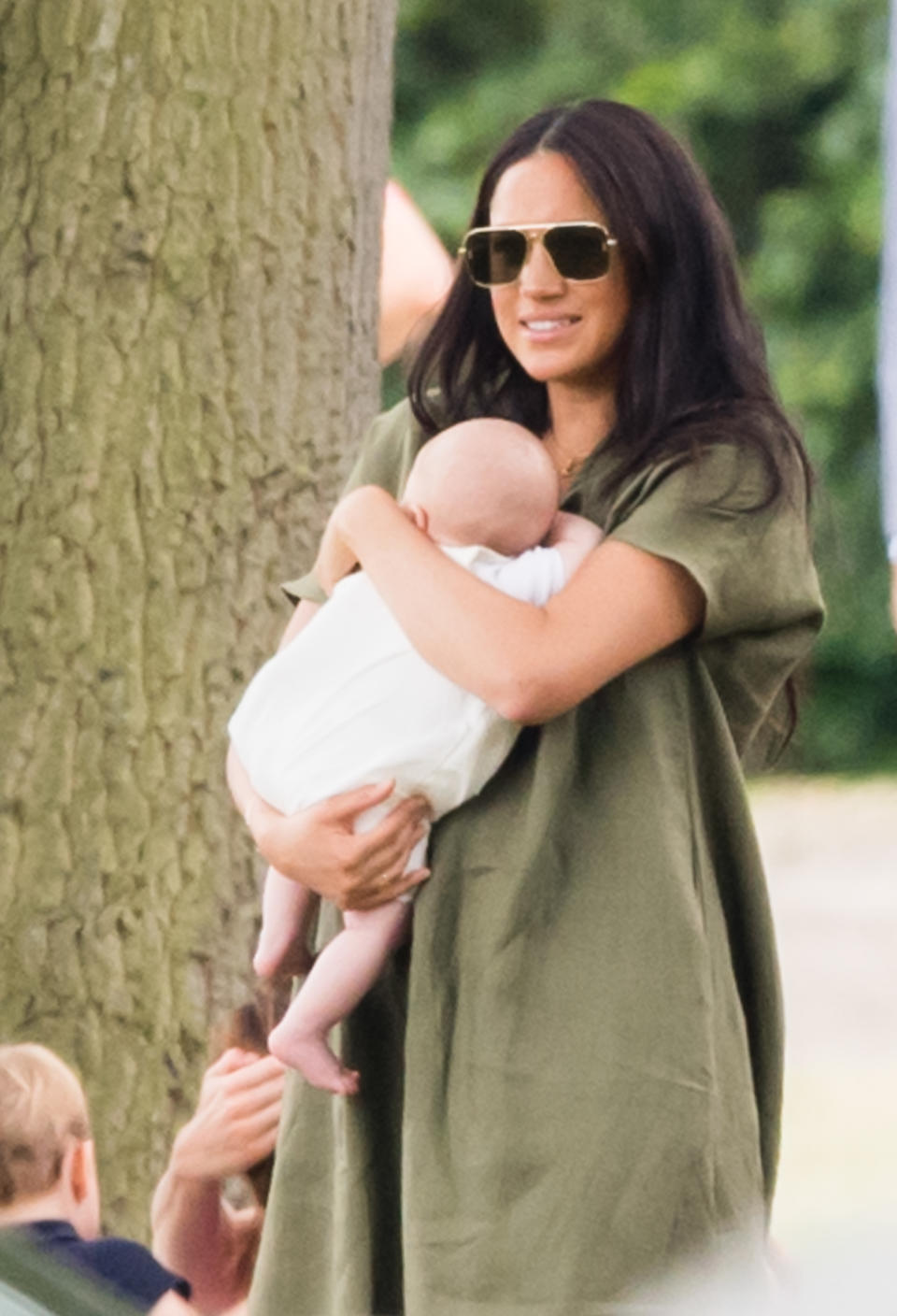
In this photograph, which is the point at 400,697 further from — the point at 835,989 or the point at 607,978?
the point at 835,989

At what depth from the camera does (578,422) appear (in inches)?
107

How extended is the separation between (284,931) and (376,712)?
0.31 meters

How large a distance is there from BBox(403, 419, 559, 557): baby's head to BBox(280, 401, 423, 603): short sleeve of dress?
0.22 metres

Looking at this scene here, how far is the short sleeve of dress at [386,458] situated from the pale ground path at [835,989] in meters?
0.87

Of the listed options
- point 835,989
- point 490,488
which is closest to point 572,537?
point 490,488

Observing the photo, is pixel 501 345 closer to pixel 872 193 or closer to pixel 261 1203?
pixel 261 1203

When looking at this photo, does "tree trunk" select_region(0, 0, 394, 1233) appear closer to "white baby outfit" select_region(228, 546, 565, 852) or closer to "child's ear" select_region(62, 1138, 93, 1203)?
"child's ear" select_region(62, 1138, 93, 1203)

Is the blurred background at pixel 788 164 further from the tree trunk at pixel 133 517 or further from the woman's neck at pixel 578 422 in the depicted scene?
the woman's neck at pixel 578 422

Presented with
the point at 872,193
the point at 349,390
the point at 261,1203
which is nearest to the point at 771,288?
the point at 872,193

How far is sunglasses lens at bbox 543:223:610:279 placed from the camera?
8.50ft

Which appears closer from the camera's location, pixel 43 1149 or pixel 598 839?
pixel 598 839

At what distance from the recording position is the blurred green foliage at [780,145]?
42.3 ft

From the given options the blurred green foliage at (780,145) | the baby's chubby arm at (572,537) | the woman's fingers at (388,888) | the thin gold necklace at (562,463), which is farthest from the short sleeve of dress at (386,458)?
the blurred green foliage at (780,145)

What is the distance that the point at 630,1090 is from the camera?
96.3 inches
